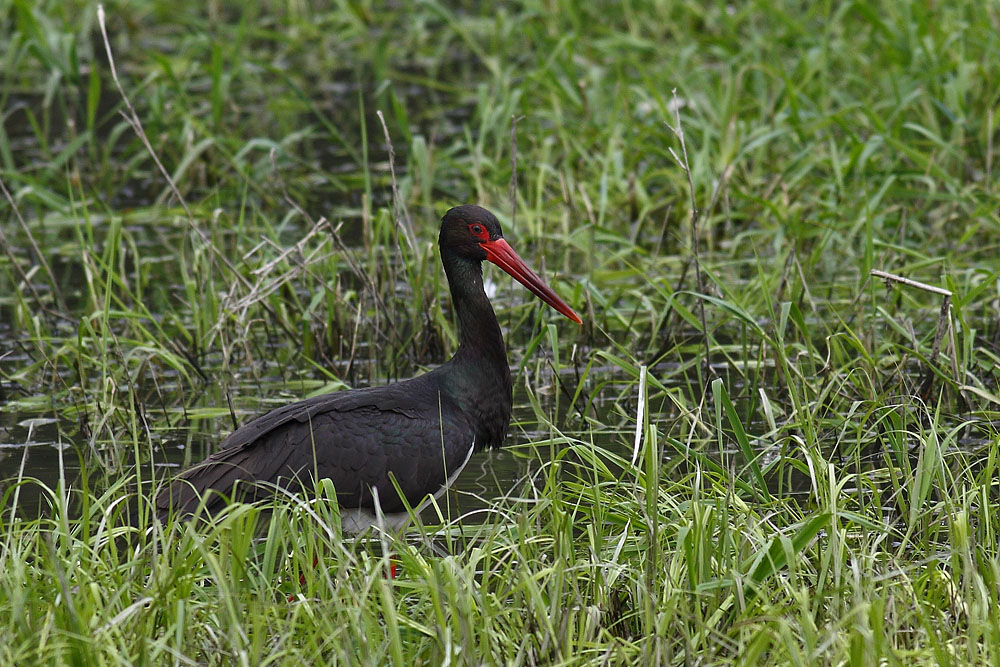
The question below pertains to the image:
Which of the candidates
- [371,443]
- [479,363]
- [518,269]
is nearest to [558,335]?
[518,269]

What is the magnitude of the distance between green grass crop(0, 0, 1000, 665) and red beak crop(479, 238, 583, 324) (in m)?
0.13

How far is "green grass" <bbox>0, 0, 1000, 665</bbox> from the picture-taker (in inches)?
145

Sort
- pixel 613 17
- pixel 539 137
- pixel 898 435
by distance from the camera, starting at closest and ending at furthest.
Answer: pixel 898 435 → pixel 539 137 → pixel 613 17

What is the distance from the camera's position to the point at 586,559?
408 cm

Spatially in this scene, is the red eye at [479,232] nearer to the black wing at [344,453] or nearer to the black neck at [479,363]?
the black neck at [479,363]

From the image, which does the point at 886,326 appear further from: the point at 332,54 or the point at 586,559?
the point at 332,54

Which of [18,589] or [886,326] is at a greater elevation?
[18,589]

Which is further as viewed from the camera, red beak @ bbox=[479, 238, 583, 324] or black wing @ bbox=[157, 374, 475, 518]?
red beak @ bbox=[479, 238, 583, 324]

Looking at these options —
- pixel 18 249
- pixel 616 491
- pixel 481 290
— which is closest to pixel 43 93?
pixel 18 249

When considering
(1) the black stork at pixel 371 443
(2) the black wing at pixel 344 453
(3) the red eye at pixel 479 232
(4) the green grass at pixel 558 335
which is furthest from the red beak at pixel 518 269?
(2) the black wing at pixel 344 453

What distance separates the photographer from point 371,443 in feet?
15.7

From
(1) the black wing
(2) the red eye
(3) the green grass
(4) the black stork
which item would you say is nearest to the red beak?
(2) the red eye

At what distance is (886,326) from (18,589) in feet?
14.2

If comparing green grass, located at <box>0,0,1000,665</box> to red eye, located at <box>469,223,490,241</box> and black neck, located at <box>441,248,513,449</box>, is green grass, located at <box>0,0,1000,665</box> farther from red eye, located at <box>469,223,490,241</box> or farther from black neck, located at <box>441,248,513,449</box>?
red eye, located at <box>469,223,490,241</box>
